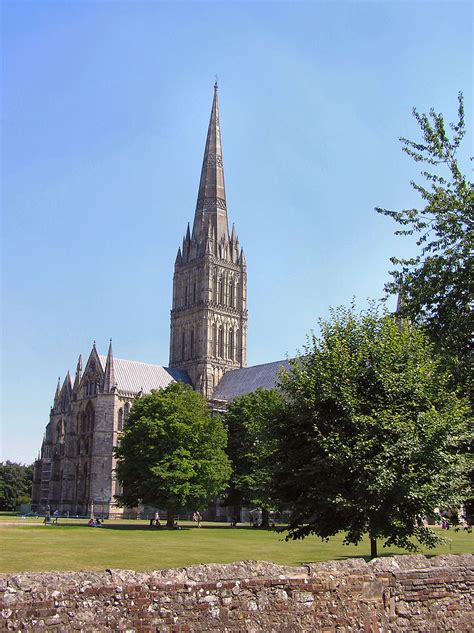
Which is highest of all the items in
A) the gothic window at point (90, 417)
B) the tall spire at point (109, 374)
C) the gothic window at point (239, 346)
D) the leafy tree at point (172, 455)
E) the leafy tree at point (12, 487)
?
the gothic window at point (239, 346)

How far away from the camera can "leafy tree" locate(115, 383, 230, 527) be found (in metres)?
49.6

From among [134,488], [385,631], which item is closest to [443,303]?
[385,631]

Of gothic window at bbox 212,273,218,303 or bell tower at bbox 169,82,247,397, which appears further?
gothic window at bbox 212,273,218,303

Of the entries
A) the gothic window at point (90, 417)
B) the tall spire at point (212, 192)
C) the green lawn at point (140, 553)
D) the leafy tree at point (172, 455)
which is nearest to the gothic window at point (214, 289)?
the tall spire at point (212, 192)

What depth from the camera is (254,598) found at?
806 centimetres

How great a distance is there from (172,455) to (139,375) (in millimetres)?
41858

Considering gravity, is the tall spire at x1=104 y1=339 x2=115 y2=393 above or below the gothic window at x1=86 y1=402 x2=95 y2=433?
above

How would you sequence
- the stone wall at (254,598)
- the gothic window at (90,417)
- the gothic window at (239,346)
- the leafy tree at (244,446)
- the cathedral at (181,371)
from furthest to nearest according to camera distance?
the gothic window at (239,346) → the gothic window at (90,417) → the cathedral at (181,371) → the leafy tree at (244,446) → the stone wall at (254,598)

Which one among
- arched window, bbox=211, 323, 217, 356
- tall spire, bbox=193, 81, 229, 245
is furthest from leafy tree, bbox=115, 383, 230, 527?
tall spire, bbox=193, 81, 229, 245

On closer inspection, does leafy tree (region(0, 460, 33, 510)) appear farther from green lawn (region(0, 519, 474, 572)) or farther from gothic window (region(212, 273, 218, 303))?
green lawn (region(0, 519, 474, 572))

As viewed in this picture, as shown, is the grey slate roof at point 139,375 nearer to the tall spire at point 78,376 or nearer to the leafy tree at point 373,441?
the tall spire at point 78,376

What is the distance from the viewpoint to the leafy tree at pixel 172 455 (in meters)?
49.6

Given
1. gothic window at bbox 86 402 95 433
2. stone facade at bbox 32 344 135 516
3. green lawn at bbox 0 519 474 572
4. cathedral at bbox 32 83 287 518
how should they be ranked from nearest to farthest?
green lawn at bbox 0 519 474 572 < stone facade at bbox 32 344 135 516 < cathedral at bbox 32 83 287 518 < gothic window at bbox 86 402 95 433

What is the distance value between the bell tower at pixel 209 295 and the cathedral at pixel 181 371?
0.15 metres
